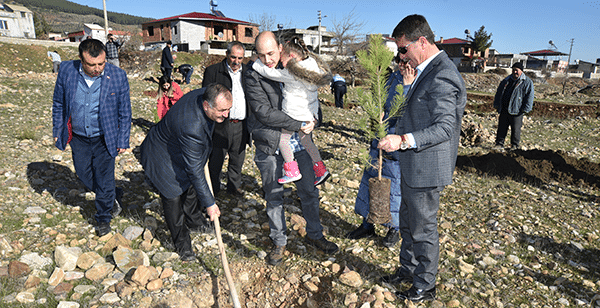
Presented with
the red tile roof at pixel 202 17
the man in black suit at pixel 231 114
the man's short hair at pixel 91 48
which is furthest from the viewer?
the red tile roof at pixel 202 17

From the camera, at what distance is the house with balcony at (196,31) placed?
40812mm

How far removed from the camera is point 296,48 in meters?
3.14

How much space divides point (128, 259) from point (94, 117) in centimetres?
169

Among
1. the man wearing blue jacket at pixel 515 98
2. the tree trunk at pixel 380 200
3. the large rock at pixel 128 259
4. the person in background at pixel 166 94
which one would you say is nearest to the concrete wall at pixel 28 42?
the person in background at pixel 166 94

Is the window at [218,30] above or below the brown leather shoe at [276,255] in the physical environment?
above

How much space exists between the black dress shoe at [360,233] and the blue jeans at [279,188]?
78cm

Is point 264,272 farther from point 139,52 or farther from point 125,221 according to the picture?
point 139,52

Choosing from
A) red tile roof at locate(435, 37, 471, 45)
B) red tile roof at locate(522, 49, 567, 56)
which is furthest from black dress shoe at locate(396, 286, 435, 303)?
red tile roof at locate(522, 49, 567, 56)

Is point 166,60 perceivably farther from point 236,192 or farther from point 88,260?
point 88,260

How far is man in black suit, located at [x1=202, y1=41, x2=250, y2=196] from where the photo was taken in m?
4.70

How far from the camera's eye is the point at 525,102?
345 inches

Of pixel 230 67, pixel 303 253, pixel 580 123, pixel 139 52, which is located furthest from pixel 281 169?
pixel 139 52

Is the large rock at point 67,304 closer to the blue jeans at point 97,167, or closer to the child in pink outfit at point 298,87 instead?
the blue jeans at point 97,167

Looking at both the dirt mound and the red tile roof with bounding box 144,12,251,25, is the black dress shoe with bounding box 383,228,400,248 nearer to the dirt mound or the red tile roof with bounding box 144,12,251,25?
the dirt mound
